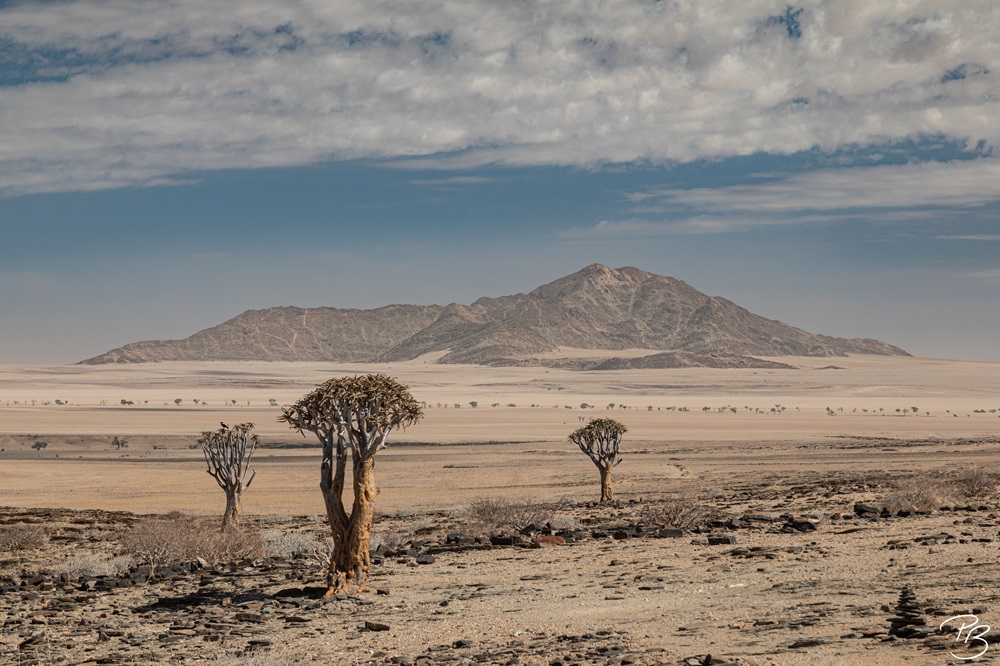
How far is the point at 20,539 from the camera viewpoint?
856 inches

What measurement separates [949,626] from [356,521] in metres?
8.00

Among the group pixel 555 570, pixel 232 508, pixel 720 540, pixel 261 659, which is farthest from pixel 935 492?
pixel 261 659

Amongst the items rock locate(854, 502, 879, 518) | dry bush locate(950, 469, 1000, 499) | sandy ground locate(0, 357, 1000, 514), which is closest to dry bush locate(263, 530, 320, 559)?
rock locate(854, 502, 879, 518)

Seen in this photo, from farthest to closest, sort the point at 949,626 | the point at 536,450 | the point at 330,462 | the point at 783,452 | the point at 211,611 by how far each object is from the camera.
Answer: the point at 536,450
the point at 783,452
the point at 330,462
the point at 211,611
the point at 949,626

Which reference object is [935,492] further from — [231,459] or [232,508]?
[231,459]

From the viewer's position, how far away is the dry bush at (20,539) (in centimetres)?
2133

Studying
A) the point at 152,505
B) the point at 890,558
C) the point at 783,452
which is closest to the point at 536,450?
the point at 783,452

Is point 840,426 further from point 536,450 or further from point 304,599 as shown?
point 304,599

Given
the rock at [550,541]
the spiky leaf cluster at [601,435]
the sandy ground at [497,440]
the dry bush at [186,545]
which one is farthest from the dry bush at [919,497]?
the dry bush at [186,545]

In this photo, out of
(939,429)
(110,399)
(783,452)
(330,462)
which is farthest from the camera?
(110,399)

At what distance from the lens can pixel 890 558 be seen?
14781 millimetres

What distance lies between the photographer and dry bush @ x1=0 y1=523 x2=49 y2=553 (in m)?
21.3

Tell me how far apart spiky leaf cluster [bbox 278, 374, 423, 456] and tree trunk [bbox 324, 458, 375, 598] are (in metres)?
0.40

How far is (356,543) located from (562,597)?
10.3ft
